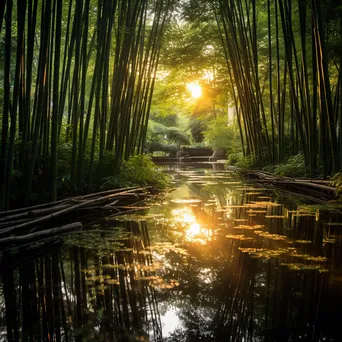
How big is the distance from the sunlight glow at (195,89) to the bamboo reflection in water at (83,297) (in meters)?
8.46

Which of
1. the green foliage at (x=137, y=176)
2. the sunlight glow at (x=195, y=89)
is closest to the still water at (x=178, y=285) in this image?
the green foliage at (x=137, y=176)

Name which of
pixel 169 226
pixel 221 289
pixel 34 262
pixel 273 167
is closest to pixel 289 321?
pixel 221 289

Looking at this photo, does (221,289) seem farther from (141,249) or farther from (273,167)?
(273,167)

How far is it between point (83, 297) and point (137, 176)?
339 centimetres

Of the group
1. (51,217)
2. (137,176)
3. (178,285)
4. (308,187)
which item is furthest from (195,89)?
(178,285)

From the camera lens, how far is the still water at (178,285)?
1.10m

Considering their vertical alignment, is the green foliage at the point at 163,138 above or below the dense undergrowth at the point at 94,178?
above

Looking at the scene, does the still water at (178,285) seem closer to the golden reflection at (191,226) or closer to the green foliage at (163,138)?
the golden reflection at (191,226)

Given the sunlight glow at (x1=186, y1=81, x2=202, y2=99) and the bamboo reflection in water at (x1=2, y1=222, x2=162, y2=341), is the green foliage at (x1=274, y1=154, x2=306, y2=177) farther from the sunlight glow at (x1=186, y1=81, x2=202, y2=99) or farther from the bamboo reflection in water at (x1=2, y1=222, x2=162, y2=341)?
the sunlight glow at (x1=186, y1=81, x2=202, y2=99)

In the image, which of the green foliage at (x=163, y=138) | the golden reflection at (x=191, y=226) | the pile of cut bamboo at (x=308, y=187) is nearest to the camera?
the golden reflection at (x=191, y=226)

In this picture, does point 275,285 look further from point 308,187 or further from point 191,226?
point 308,187

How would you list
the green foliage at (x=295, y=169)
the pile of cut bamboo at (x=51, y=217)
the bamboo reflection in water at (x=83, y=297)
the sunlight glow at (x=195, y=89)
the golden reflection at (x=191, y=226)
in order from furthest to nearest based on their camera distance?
the sunlight glow at (x=195, y=89) → the green foliage at (x=295, y=169) → the golden reflection at (x=191, y=226) → the pile of cut bamboo at (x=51, y=217) → the bamboo reflection in water at (x=83, y=297)

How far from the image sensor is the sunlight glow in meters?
9.80

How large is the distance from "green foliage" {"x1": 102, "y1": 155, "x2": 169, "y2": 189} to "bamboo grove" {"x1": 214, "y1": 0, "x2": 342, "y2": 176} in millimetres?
2164
